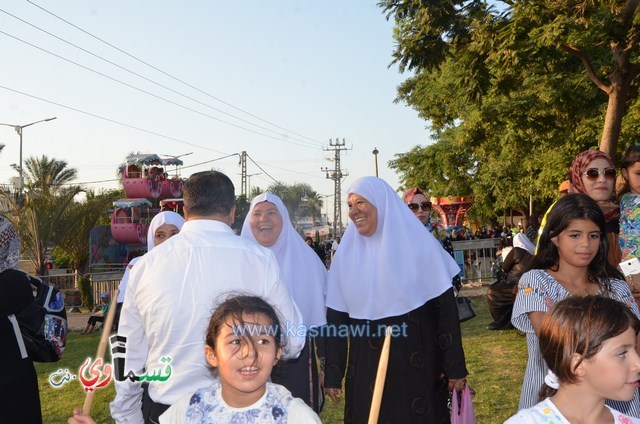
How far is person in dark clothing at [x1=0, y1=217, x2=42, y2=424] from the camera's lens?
335 centimetres

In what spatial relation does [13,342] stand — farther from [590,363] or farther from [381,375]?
[590,363]

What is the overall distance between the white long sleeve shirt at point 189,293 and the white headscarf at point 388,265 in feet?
3.48

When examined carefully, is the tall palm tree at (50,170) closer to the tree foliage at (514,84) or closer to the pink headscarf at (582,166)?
the tree foliage at (514,84)

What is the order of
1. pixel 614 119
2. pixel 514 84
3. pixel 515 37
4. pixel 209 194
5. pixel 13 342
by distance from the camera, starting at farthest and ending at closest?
pixel 514 84
pixel 614 119
pixel 515 37
pixel 13 342
pixel 209 194

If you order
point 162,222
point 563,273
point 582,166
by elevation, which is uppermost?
point 582,166

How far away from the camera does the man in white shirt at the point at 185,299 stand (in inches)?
105

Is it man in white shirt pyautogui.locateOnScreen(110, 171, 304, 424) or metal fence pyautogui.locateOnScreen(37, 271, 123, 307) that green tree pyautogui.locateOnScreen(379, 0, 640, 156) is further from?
metal fence pyautogui.locateOnScreen(37, 271, 123, 307)

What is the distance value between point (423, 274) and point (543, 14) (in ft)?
23.5

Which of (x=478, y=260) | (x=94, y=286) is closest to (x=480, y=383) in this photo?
(x=478, y=260)

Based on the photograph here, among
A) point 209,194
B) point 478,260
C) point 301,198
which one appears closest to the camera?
point 209,194

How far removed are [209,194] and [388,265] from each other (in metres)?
1.28

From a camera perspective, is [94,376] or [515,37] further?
[515,37]

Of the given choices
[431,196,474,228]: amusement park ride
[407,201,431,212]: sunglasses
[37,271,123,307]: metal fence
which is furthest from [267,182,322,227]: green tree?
[407,201,431,212]: sunglasses

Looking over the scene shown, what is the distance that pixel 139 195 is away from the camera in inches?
993
